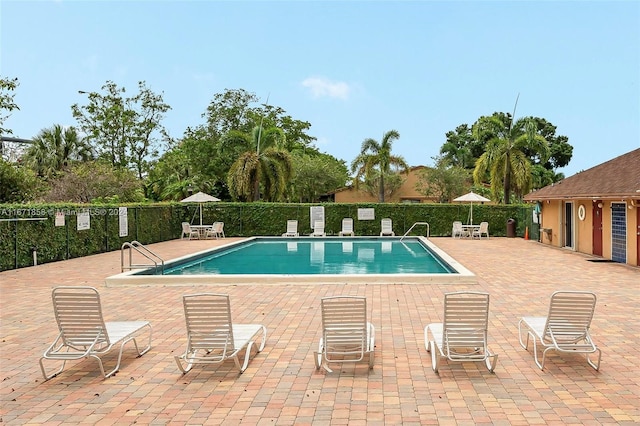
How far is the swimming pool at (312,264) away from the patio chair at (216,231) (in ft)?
6.80

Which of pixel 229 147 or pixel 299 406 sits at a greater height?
pixel 229 147

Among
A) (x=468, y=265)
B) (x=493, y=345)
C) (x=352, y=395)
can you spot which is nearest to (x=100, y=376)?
(x=352, y=395)

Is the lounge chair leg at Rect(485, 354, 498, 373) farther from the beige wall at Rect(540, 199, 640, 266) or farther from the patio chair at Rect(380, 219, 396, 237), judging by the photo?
the patio chair at Rect(380, 219, 396, 237)

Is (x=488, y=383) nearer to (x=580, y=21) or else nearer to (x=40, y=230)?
(x=40, y=230)

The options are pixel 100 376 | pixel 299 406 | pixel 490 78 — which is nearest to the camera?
pixel 299 406

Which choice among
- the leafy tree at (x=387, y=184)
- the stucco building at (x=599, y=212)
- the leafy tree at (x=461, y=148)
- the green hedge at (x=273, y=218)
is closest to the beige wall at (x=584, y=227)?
the stucco building at (x=599, y=212)

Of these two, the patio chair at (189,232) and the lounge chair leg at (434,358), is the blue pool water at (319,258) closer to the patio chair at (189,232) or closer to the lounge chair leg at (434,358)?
the patio chair at (189,232)

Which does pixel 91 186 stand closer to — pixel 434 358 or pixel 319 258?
pixel 319 258

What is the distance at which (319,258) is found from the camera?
18.4 metres

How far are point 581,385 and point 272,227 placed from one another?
2267 cm

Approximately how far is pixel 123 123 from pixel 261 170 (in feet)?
56.7

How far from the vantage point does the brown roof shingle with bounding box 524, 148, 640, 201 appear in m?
15.1

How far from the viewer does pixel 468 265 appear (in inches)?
578

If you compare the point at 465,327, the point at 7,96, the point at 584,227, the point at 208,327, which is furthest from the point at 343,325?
the point at 7,96
